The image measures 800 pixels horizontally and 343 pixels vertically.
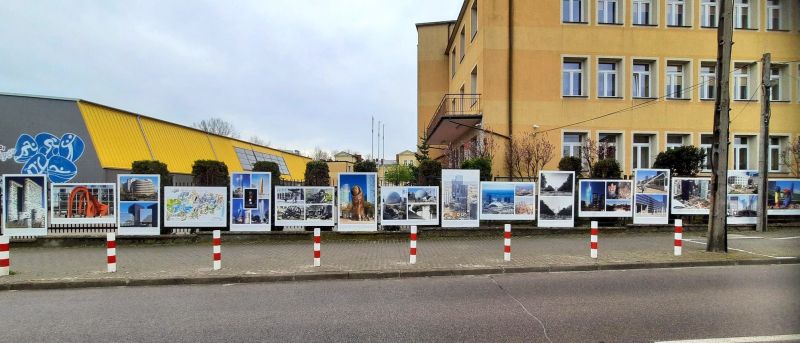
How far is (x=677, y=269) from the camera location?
30.3ft

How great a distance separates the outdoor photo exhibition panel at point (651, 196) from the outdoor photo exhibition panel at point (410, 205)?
7.05 meters

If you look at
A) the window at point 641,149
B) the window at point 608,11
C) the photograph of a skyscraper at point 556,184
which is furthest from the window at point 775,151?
the photograph of a skyscraper at point 556,184

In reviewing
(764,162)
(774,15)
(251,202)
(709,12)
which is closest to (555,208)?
(764,162)

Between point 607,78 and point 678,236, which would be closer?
point 678,236

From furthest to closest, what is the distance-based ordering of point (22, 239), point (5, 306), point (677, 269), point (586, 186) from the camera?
point (586, 186), point (22, 239), point (677, 269), point (5, 306)

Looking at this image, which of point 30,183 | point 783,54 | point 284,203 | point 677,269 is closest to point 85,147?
point 30,183

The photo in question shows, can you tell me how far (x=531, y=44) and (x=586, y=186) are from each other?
9.77 m

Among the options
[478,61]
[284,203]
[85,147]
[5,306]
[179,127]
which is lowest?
[5,306]

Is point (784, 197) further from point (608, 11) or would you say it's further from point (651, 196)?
point (608, 11)

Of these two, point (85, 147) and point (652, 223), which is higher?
point (85, 147)

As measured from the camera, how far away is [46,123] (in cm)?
2272

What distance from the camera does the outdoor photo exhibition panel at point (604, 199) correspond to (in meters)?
14.3

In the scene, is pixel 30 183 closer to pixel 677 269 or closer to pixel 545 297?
pixel 545 297

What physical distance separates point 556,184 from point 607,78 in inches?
442
